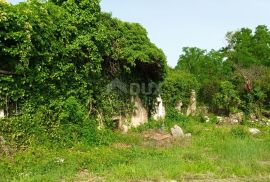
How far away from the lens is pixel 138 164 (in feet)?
36.6

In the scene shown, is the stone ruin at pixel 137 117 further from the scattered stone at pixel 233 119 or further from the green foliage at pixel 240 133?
the scattered stone at pixel 233 119

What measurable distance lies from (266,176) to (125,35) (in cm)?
953

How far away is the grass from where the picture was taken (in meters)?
10.1

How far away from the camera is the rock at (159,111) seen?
23.1m

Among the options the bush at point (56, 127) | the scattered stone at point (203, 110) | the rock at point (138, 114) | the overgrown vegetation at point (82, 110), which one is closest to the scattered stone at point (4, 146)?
the overgrown vegetation at point (82, 110)

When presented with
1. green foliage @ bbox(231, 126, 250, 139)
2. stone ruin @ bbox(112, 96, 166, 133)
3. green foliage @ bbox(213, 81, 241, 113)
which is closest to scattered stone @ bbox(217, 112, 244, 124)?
green foliage @ bbox(213, 81, 241, 113)

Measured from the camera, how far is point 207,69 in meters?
48.6

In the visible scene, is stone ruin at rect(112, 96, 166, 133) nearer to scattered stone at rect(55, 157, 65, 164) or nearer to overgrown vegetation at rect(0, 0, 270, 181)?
overgrown vegetation at rect(0, 0, 270, 181)

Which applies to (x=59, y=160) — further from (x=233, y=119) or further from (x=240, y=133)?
(x=233, y=119)

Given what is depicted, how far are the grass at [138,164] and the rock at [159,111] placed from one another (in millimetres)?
8162

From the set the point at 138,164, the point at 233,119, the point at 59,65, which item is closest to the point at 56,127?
the point at 59,65

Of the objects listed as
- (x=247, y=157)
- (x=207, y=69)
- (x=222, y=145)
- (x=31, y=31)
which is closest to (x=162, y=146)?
(x=222, y=145)

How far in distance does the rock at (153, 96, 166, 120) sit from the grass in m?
8.16

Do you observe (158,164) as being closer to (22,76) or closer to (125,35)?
(22,76)
